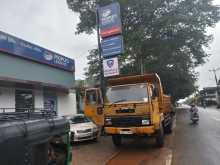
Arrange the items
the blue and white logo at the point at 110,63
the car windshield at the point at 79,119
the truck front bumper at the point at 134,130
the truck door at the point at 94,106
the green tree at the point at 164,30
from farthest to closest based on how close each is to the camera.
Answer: the green tree at the point at 164,30 < the blue and white logo at the point at 110,63 < the truck door at the point at 94,106 < the car windshield at the point at 79,119 < the truck front bumper at the point at 134,130

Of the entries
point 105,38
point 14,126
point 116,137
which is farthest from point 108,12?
point 14,126

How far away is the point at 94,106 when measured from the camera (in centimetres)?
1983

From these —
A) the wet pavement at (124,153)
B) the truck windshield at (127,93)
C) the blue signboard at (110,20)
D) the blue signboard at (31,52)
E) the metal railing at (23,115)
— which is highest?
the blue signboard at (110,20)

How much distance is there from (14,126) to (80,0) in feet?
108

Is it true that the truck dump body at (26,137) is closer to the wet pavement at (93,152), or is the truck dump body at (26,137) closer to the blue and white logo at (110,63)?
the wet pavement at (93,152)

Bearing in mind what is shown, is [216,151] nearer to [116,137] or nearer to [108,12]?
[116,137]

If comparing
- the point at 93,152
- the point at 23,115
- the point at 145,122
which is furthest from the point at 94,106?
the point at 23,115

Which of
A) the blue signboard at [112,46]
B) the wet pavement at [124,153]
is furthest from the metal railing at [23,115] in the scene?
the blue signboard at [112,46]

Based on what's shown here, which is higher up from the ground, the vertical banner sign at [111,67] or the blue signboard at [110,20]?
the blue signboard at [110,20]

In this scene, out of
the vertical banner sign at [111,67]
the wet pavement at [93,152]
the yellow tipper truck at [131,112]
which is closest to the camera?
the wet pavement at [93,152]

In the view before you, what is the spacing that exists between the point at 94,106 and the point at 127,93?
242 inches

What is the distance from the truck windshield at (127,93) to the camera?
1365 centimetres

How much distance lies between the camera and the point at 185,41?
3244cm

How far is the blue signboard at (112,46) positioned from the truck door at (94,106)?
294 centimetres
